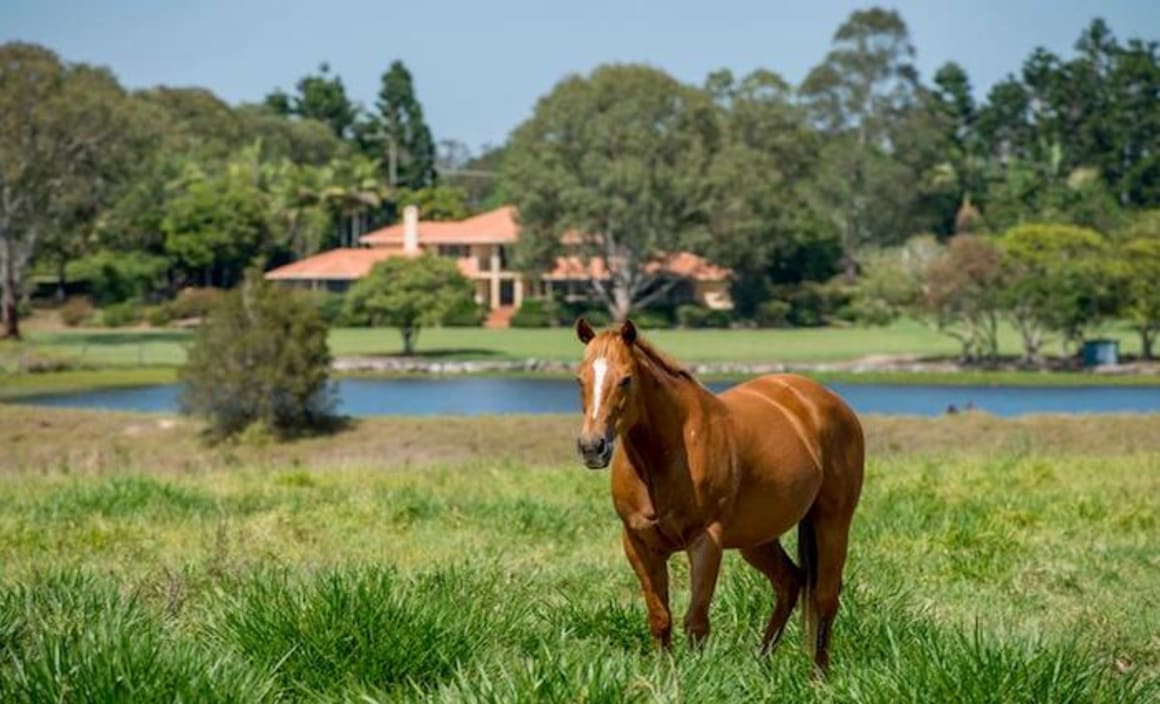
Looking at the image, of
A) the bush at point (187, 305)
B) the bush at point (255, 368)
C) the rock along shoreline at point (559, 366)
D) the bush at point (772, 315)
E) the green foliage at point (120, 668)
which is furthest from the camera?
the bush at point (772, 315)

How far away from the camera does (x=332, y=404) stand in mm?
37469

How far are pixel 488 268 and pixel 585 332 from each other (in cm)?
8027

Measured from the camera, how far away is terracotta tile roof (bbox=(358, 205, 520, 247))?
3361 inches

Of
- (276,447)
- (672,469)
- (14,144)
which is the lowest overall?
(276,447)

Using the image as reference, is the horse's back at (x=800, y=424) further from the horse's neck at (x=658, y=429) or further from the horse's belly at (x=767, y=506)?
the horse's neck at (x=658, y=429)

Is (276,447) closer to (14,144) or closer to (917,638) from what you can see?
(917,638)

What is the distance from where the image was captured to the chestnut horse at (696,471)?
6457mm

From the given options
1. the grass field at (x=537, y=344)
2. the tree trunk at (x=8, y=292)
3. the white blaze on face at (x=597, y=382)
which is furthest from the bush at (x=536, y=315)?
the white blaze on face at (x=597, y=382)

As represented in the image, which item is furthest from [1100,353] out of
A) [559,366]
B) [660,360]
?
[660,360]

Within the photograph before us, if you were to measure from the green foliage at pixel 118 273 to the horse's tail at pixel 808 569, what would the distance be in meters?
73.9

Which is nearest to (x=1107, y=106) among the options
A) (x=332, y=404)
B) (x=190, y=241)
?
(x=190, y=241)

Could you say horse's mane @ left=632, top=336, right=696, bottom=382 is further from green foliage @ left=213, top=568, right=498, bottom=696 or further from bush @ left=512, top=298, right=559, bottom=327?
bush @ left=512, top=298, right=559, bottom=327

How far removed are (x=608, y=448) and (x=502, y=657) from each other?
3.39 ft

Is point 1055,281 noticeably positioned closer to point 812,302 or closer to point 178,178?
point 812,302
